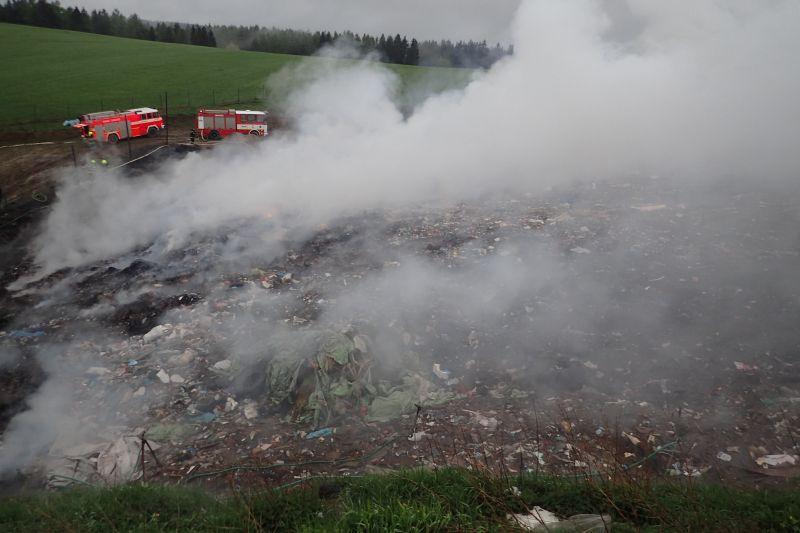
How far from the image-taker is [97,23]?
4769 centimetres

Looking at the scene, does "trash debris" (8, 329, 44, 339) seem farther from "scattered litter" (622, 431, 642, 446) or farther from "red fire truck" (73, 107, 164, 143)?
"red fire truck" (73, 107, 164, 143)

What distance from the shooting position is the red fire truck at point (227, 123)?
16234 millimetres

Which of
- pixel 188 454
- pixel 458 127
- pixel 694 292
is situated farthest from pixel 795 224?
pixel 188 454

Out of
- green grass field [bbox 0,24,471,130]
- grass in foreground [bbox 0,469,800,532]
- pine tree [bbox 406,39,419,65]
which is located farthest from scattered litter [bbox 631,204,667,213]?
pine tree [bbox 406,39,419,65]

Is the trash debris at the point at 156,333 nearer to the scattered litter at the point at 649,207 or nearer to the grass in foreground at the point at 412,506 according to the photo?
the grass in foreground at the point at 412,506

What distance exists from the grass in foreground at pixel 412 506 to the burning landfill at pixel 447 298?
35 cm

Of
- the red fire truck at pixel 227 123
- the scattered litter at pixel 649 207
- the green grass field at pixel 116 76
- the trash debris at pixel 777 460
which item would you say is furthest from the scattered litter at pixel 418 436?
the red fire truck at pixel 227 123

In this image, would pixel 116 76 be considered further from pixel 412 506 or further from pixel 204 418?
pixel 412 506

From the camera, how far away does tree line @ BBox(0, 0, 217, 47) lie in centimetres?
4394

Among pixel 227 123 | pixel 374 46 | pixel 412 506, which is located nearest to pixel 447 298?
pixel 412 506

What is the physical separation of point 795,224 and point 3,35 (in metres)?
48.5

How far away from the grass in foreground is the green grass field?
45.8ft

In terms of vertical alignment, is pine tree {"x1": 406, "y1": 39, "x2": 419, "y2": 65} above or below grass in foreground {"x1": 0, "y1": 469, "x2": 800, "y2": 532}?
above

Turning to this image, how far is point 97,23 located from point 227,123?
4545 centimetres
